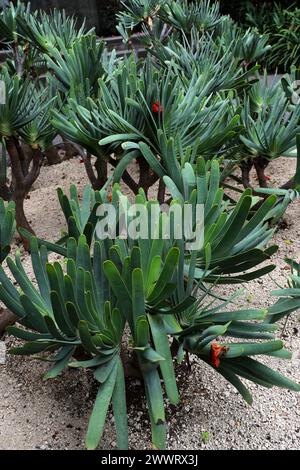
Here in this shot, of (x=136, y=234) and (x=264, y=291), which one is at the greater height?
(x=136, y=234)

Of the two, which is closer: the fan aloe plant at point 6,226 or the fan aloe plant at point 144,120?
the fan aloe plant at point 6,226

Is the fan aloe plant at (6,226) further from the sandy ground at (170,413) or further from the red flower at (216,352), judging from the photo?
the red flower at (216,352)

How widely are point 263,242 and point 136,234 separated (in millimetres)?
338

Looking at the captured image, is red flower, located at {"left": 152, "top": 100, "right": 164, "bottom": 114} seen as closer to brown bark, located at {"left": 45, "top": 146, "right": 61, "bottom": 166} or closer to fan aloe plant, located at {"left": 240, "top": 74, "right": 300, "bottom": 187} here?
fan aloe plant, located at {"left": 240, "top": 74, "right": 300, "bottom": 187}

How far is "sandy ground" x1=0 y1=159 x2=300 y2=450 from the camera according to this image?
1205mm

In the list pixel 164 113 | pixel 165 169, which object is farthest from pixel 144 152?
pixel 164 113

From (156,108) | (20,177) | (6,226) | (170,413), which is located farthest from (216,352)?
(20,177)

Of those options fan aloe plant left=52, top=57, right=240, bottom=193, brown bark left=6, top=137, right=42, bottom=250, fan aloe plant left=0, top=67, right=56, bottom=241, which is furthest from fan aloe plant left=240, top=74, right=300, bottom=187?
brown bark left=6, top=137, right=42, bottom=250

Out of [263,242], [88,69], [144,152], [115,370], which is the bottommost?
[115,370]

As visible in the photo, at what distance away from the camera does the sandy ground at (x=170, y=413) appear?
1205mm

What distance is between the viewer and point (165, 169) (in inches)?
60.1

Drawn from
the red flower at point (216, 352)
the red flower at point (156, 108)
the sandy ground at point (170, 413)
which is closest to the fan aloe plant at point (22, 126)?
the red flower at point (156, 108)
